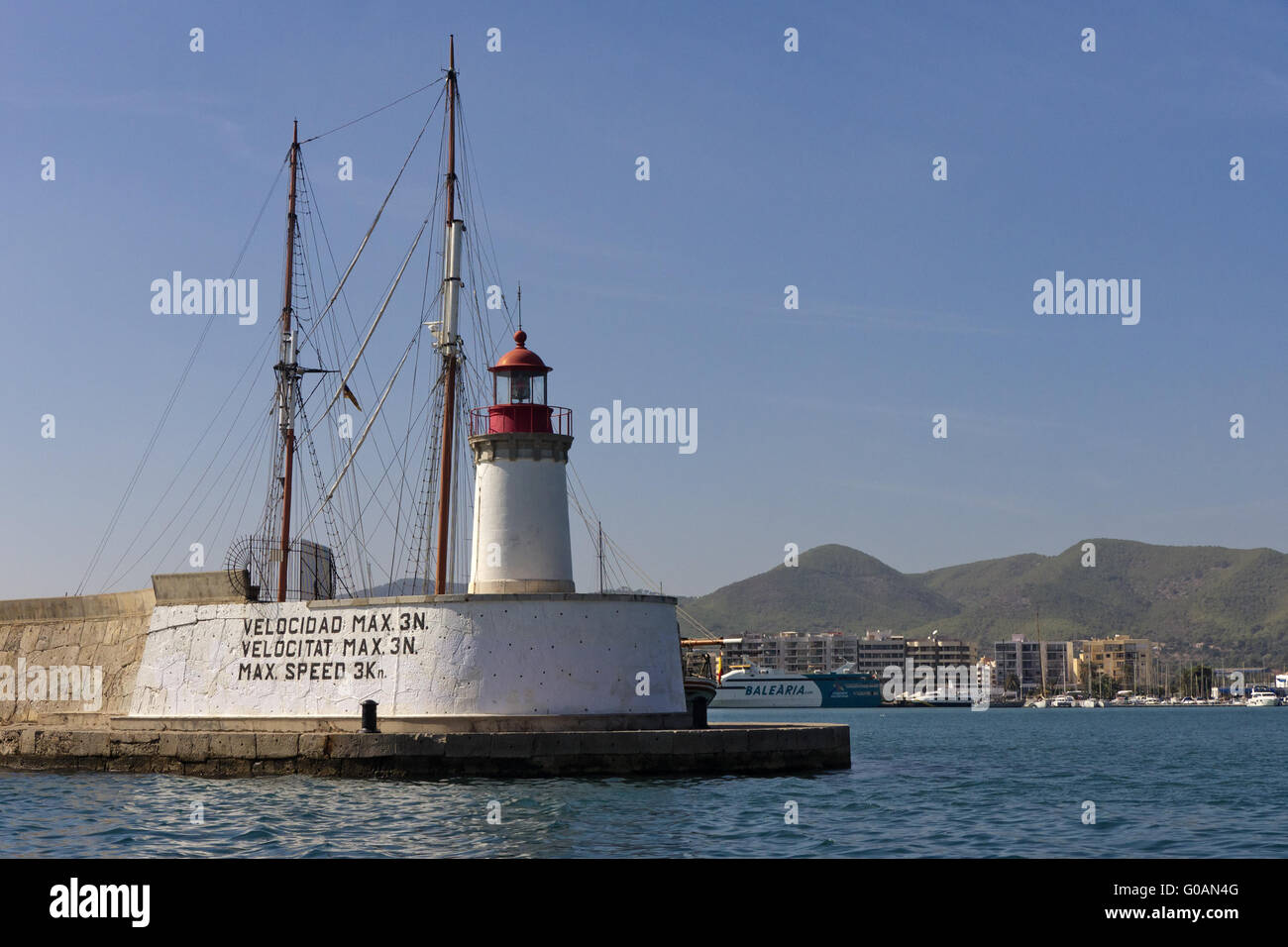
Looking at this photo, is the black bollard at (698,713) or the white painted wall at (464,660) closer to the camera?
the white painted wall at (464,660)

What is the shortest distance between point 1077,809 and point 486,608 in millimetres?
14198

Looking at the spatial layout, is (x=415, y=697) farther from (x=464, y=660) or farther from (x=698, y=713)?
(x=698, y=713)

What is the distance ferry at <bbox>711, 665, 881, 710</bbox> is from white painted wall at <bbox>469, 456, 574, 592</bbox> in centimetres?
12699

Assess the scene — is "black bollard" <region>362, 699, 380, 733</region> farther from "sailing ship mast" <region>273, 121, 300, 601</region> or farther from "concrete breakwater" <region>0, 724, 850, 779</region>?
"sailing ship mast" <region>273, 121, 300, 601</region>

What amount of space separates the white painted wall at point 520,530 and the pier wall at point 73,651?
10.4 metres

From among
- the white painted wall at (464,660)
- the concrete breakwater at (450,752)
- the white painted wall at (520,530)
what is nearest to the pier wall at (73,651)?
the concrete breakwater at (450,752)

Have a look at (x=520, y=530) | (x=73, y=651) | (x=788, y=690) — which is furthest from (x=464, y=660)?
(x=788, y=690)

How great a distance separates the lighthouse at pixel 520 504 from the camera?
33.1 m

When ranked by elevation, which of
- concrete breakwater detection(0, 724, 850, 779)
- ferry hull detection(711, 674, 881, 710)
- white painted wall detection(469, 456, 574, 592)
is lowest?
ferry hull detection(711, 674, 881, 710)

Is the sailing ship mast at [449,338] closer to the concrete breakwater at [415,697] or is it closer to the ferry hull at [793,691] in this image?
the concrete breakwater at [415,697]

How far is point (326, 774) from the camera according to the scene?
98.4 feet

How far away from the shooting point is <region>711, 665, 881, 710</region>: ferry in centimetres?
16112

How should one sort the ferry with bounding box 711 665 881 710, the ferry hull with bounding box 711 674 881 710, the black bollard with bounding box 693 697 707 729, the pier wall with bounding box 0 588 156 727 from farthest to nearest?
1. the ferry with bounding box 711 665 881 710
2. the ferry hull with bounding box 711 674 881 710
3. the pier wall with bounding box 0 588 156 727
4. the black bollard with bounding box 693 697 707 729

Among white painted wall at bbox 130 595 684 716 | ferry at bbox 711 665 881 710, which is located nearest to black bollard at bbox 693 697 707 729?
white painted wall at bbox 130 595 684 716
